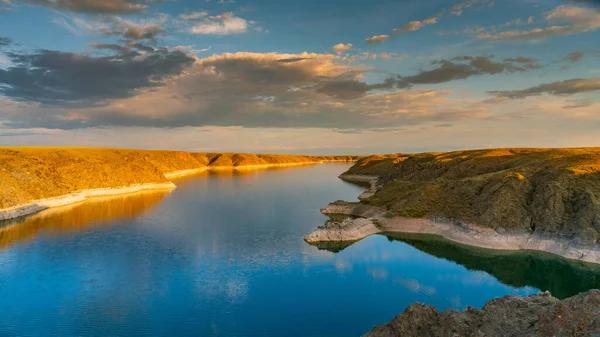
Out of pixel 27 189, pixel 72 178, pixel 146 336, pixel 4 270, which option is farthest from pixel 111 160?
pixel 146 336

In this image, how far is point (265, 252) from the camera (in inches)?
2137

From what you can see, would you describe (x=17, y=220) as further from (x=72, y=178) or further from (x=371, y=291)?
(x=371, y=291)

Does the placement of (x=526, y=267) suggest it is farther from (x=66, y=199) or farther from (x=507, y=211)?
(x=66, y=199)

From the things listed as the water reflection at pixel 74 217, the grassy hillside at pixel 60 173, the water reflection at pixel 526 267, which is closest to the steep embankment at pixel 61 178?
the grassy hillside at pixel 60 173

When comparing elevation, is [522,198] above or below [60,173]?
below

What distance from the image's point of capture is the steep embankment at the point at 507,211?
56094 mm

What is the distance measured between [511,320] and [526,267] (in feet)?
117

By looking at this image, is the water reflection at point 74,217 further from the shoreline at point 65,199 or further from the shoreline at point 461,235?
the shoreline at point 461,235

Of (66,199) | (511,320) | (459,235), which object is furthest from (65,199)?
(511,320)

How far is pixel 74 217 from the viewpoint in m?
81.2

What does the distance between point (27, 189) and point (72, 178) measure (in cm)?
2113

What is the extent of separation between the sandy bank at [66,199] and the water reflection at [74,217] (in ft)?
7.34

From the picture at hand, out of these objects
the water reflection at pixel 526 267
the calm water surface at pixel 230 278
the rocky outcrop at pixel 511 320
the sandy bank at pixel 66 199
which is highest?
the rocky outcrop at pixel 511 320

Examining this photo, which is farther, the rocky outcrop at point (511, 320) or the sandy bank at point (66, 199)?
the sandy bank at point (66, 199)
